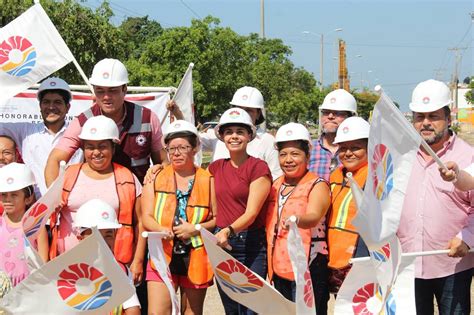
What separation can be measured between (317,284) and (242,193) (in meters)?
0.91

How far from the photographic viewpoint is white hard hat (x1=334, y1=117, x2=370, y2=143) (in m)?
5.54

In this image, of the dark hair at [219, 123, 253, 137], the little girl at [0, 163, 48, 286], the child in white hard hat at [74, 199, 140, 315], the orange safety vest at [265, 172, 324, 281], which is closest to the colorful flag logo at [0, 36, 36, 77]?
the little girl at [0, 163, 48, 286]

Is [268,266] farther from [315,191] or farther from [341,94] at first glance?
[341,94]

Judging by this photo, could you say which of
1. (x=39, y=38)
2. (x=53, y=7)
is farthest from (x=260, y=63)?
(x=39, y=38)

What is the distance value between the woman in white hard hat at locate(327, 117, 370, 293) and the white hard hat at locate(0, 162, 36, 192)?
241 centimetres

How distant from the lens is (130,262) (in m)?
5.73

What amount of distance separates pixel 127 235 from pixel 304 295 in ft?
4.97

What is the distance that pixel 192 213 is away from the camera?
5680 millimetres

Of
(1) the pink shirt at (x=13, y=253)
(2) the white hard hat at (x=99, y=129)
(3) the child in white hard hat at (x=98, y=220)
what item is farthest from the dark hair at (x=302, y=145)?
(1) the pink shirt at (x=13, y=253)

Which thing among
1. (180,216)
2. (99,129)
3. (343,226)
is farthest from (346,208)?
(99,129)

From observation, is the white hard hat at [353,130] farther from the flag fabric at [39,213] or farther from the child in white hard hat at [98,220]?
the flag fabric at [39,213]

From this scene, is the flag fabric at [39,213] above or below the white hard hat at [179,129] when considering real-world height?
below

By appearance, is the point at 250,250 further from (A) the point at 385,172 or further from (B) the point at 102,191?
(A) the point at 385,172

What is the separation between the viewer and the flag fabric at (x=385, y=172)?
15.3 ft
